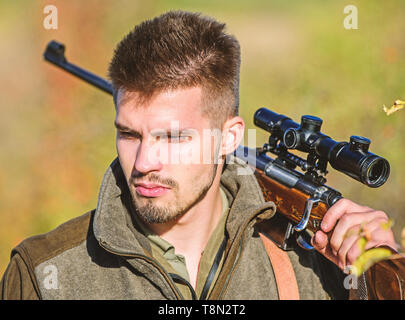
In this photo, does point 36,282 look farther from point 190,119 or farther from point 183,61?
point 183,61

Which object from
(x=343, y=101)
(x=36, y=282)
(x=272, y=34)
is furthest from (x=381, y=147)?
(x=36, y=282)

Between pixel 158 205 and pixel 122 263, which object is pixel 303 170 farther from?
pixel 122 263

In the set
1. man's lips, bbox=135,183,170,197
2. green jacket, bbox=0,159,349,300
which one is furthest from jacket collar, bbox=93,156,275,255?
man's lips, bbox=135,183,170,197

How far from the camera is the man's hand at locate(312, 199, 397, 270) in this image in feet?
11.3

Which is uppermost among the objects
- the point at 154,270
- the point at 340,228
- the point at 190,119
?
the point at 190,119

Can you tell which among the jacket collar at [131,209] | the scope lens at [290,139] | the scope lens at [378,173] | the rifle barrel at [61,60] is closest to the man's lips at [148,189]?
the jacket collar at [131,209]

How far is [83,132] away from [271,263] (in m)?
9.09

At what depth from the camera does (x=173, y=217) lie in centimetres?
395

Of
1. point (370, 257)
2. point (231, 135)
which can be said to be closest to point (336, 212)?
point (370, 257)

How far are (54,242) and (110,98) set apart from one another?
9.81 meters

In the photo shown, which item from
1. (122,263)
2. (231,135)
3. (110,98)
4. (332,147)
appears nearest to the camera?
(122,263)

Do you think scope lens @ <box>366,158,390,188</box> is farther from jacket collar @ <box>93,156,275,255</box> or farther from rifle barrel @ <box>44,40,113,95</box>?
rifle barrel @ <box>44,40,113,95</box>

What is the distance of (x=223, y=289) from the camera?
382cm

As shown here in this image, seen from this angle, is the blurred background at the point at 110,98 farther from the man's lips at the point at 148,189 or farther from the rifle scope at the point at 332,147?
the man's lips at the point at 148,189
